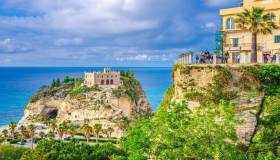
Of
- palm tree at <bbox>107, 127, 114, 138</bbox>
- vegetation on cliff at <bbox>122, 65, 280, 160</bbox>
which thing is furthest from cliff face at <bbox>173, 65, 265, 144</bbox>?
palm tree at <bbox>107, 127, 114, 138</bbox>

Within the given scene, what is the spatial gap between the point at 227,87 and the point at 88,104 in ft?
322

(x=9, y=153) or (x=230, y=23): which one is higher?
(x=230, y=23)

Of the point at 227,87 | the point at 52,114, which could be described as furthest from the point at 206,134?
the point at 52,114

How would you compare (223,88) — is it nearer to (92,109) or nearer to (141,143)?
(141,143)

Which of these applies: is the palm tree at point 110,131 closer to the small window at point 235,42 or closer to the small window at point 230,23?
the small window at point 230,23

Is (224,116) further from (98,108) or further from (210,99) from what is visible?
(98,108)

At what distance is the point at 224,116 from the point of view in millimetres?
21688

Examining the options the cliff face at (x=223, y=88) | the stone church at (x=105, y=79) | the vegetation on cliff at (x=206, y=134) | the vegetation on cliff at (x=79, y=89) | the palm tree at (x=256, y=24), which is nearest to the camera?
the vegetation on cliff at (x=206, y=134)

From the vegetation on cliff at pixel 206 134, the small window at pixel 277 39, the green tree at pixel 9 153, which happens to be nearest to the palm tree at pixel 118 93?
the green tree at pixel 9 153

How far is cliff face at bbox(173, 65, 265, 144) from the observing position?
26891 millimetres

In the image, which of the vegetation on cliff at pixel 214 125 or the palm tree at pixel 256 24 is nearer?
the vegetation on cliff at pixel 214 125

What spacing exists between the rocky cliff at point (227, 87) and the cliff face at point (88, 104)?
82.6m

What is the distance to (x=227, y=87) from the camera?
28.2 meters

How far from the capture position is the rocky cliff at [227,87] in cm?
2689
